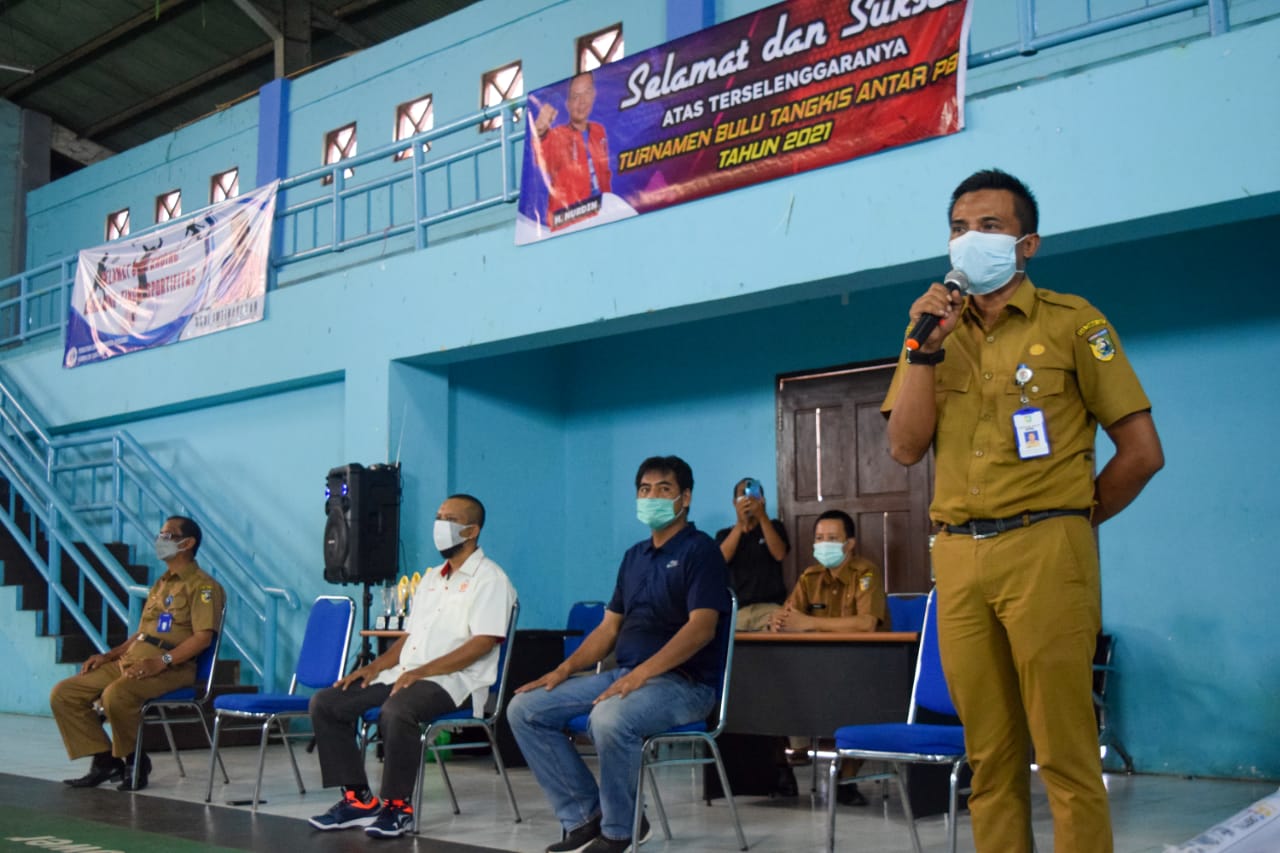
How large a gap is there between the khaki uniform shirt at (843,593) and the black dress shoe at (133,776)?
292 cm

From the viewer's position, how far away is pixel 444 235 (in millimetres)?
9594

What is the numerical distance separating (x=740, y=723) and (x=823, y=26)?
2.91 metres

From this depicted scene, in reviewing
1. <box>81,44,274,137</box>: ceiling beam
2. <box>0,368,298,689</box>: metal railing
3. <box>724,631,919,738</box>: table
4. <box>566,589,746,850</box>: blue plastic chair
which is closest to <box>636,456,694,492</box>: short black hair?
<box>566,589,746,850</box>: blue plastic chair

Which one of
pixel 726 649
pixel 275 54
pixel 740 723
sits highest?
pixel 275 54

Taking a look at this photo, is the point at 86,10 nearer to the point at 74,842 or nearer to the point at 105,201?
the point at 105,201

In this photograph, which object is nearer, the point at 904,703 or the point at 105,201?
the point at 904,703

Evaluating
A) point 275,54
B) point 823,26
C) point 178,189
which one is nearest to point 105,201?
point 178,189

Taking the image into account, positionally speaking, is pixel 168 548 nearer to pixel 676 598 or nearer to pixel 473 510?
pixel 473 510

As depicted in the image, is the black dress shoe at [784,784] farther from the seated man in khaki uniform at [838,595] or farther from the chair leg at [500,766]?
the chair leg at [500,766]

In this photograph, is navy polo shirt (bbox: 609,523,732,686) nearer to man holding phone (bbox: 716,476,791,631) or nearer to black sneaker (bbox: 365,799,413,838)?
black sneaker (bbox: 365,799,413,838)

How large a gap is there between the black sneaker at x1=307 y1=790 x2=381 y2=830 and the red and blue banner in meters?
3.05

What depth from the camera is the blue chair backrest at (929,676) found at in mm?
3832

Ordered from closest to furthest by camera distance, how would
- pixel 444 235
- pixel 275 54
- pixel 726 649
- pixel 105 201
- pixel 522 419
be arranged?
pixel 726 649 < pixel 522 419 < pixel 444 235 < pixel 275 54 < pixel 105 201

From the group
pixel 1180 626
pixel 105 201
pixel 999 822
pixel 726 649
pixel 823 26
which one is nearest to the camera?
pixel 999 822
